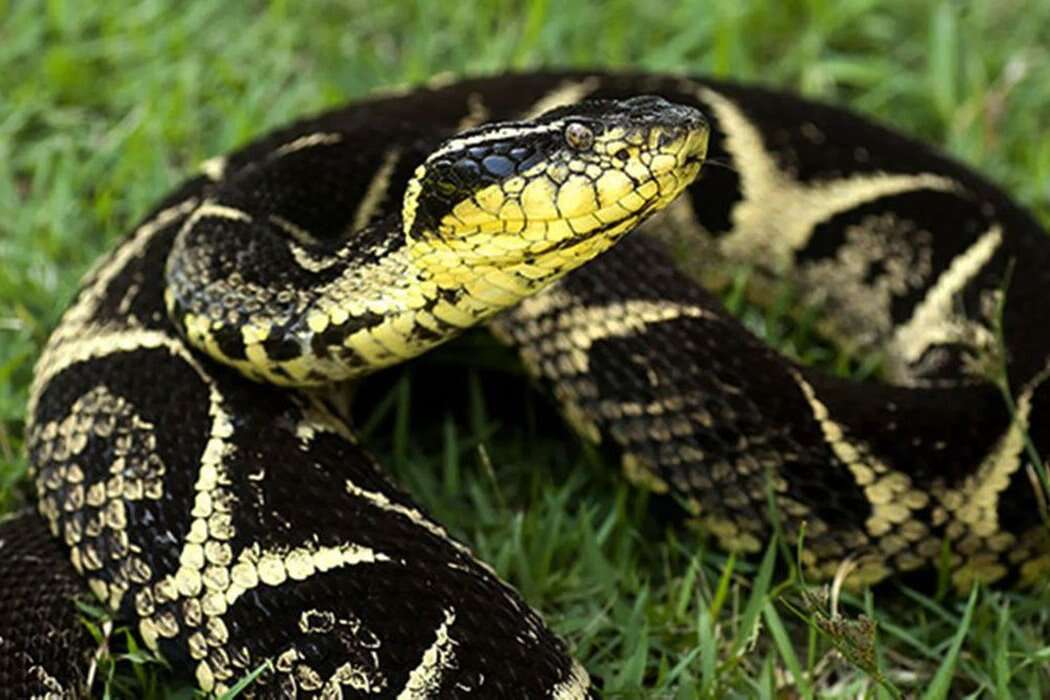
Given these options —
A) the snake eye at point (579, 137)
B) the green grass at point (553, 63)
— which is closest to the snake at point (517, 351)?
the snake eye at point (579, 137)

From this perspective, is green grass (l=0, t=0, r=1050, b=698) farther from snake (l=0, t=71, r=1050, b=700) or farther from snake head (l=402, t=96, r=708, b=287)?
snake head (l=402, t=96, r=708, b=287)

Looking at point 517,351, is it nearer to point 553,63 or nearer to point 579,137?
point 579,137

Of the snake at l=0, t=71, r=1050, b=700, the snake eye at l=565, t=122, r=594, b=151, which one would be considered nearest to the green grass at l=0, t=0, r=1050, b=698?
the snake at l=0, t=71, r=1050, b=700

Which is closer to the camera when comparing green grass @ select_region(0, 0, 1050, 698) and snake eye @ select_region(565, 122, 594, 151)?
snake eye @ select_region(565, 122, 594, 151)

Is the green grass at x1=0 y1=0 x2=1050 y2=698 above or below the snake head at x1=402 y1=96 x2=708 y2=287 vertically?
below

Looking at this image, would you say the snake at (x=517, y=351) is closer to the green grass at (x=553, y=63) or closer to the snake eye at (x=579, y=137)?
the snake eye at (x=579, y=137)

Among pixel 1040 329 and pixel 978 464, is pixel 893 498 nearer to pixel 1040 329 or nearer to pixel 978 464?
pixel 978 464
